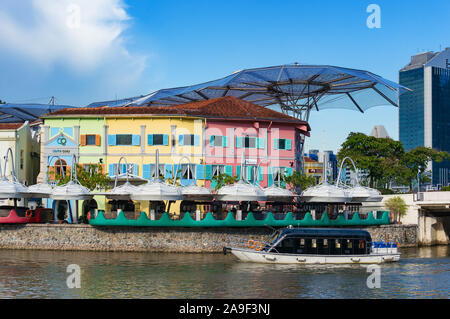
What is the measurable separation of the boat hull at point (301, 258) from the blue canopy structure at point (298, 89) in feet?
85.1

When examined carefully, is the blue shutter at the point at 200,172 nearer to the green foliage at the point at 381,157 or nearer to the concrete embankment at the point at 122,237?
the concrete embankment at the point at 122,237

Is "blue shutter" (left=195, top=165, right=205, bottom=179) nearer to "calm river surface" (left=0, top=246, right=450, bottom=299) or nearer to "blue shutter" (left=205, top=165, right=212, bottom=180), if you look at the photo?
"blue shutter" (left=205, top=165, right=212, bottom=180)

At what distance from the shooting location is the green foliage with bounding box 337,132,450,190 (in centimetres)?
10194

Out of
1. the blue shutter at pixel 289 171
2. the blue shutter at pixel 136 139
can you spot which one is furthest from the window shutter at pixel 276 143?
the blue shutter at pixel 136 139

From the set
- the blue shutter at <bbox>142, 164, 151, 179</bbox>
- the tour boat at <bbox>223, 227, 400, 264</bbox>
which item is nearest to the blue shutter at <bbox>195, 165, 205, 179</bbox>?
the blue shutter at <bbox>142, 164, 151, 179</bbox>

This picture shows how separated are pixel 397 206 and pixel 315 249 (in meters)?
26.7

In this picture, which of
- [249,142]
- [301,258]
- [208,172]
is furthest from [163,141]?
[301,258]

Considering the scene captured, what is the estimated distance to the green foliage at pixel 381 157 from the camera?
102m

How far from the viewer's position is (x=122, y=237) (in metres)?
52.4

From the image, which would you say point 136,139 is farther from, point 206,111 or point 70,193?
point 70,193

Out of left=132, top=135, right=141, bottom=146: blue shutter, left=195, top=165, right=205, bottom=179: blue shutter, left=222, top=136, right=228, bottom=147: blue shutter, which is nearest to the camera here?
left=195, top=165, right=205, bottom=179: blue shutter

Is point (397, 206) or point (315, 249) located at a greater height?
point (397, 206)

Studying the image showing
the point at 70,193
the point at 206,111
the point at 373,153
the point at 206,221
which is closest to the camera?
the point at 206,221

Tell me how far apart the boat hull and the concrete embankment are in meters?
5.80
